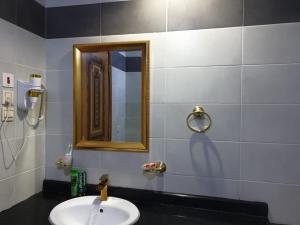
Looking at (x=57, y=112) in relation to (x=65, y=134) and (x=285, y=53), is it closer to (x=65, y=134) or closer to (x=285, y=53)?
(x=65, y=134)

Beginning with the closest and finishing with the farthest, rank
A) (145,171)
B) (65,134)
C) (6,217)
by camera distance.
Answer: (6,217)
(145,171)
(65,134)

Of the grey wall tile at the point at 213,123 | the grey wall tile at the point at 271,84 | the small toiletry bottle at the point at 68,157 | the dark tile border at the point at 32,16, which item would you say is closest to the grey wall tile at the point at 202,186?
the grey wall tile at the point at 213,123

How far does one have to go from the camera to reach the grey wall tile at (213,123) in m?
1.17

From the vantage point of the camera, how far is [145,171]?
1.24 metres

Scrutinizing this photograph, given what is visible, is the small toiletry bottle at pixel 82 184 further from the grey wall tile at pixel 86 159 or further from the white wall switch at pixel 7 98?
the white wall switch at pixel 7 98

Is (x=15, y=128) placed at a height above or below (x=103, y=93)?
below

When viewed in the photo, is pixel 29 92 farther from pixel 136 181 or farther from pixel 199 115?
pixel 199 115

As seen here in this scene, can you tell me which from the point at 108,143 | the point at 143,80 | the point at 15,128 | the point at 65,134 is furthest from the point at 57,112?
the point at 143,80

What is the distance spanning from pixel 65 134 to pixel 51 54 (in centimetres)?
48

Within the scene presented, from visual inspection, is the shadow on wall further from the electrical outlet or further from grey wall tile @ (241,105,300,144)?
the electrical outlet

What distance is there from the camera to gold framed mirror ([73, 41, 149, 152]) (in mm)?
1271

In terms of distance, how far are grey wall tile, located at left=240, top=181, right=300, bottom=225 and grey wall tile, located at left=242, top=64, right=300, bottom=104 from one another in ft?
1.34

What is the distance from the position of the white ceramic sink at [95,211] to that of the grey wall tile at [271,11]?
3.54 ft

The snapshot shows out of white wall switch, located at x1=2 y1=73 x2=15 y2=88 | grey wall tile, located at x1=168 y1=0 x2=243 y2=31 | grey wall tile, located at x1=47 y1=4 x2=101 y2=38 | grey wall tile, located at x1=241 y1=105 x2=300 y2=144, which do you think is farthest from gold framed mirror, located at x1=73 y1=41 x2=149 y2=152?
grey wall tile, located at x1=241 y1=105 x2=300 y2=144
